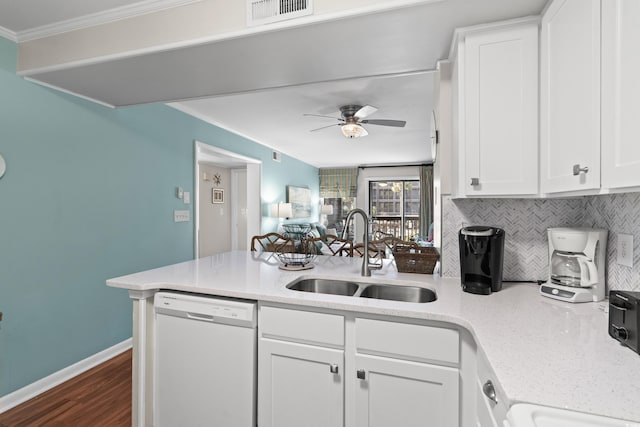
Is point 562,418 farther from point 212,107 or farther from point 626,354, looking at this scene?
point 212,107

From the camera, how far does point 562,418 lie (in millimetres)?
685

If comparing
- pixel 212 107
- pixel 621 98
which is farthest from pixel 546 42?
pixel 212 107

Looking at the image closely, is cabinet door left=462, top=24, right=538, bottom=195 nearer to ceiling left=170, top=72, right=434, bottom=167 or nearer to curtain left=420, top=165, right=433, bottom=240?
ceiling left=170, top=72, right=434, bottom=167

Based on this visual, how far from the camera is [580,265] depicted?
1.39m

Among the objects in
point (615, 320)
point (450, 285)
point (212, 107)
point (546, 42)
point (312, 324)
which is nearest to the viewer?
point (615, 320)

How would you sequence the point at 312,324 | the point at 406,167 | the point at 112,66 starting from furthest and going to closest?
the point at 406,167, the point at 112,66, the point at 312,324

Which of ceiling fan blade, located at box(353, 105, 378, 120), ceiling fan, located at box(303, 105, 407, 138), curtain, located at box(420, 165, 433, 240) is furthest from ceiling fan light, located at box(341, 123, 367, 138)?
curtain, located at box(420, 165, 433, 240)

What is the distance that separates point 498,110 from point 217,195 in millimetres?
5308

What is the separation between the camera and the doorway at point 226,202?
5.37m

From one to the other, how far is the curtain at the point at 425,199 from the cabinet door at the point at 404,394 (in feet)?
21.6

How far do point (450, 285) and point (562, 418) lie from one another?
3.35ft

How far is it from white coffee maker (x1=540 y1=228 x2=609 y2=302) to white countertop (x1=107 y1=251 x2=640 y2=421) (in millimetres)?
47

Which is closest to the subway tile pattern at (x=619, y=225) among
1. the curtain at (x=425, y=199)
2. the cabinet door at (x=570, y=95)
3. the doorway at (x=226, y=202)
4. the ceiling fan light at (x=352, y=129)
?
the cabinet door at (x=570, y=95)

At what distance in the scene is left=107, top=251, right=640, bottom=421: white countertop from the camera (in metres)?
0.76
